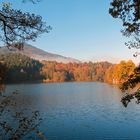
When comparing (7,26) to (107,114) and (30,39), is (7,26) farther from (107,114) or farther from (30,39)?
(107,114)

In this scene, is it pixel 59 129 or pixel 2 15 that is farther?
pixel 59 129

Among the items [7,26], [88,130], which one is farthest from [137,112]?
[7,26]

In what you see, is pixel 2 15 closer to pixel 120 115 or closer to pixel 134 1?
pixel 134 1

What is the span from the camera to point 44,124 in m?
48.1

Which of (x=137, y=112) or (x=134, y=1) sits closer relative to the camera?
(x=134, y=1)

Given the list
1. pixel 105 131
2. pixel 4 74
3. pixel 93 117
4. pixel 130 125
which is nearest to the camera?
pixel 4 74

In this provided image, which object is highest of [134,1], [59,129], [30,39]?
[134,1]

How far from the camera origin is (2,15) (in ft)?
40.9

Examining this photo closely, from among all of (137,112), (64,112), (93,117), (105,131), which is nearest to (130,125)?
(105,131)

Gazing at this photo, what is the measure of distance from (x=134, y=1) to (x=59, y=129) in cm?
3087

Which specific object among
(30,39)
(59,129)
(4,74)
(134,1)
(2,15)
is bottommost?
(59,129)

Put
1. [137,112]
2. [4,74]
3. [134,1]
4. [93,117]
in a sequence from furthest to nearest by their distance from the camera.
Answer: [137,112] → [93,117] → [134,1] → [4,74]

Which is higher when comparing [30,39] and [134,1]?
[134,1]

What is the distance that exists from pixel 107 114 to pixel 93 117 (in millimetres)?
4355
